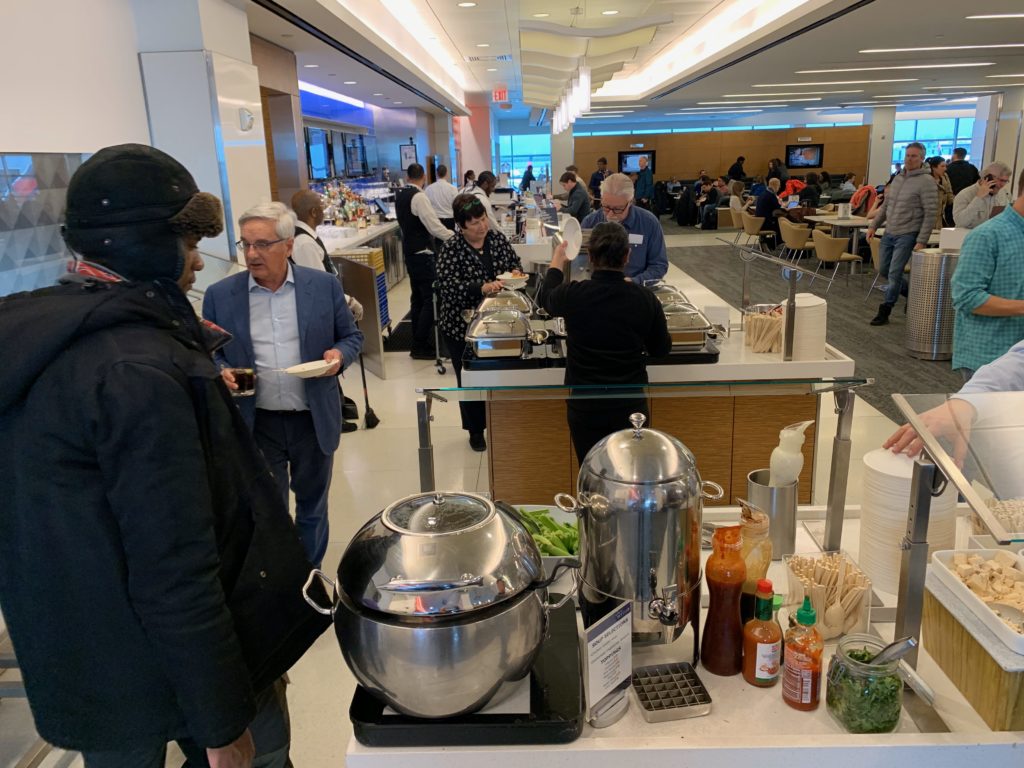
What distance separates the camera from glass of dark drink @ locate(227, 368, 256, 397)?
7.85 feet

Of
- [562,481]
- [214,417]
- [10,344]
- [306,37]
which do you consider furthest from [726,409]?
[306,37]

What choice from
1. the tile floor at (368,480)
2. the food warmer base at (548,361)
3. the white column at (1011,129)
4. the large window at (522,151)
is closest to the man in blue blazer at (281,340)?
the tile floor at (368,480)

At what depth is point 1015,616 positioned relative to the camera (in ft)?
3.89

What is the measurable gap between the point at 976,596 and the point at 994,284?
2677 millimetres

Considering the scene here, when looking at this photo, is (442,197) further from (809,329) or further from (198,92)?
(809,329)

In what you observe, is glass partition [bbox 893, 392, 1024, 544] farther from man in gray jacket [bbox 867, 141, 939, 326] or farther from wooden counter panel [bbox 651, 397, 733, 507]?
man in gray jacket [bbox 867, 141, 939, 326]

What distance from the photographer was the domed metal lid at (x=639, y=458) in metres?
1.25

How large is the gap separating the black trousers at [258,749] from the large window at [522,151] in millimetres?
32075

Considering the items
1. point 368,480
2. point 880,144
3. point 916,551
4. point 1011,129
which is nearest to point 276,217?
point 368,480

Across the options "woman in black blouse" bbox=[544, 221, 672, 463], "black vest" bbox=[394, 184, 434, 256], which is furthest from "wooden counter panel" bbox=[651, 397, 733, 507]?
"black vest" bbox=[394, 184, 434, 256]

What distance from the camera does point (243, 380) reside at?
2.41 metres

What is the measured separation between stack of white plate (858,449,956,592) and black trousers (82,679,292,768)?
4.00 feet

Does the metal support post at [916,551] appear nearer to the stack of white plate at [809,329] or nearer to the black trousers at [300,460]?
the black trousers at [300,460]

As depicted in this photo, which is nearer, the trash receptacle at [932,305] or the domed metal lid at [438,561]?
the domed metal lid at [438,561]
